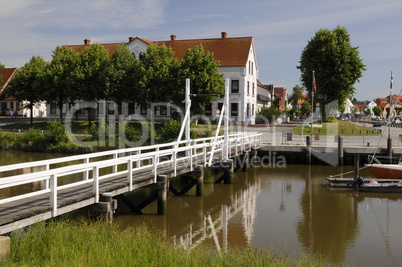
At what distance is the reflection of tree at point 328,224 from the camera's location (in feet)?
40.4

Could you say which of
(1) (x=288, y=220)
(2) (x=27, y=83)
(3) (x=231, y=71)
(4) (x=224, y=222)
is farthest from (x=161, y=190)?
(2) (x=27, y=83)

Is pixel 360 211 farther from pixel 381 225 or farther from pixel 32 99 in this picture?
pixel 32 99

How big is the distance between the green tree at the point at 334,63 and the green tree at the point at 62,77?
96.5ft

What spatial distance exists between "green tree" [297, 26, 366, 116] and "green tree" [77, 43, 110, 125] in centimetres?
2624

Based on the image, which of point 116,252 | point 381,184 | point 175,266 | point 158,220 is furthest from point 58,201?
point 381,184

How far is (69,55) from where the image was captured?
46500 mm

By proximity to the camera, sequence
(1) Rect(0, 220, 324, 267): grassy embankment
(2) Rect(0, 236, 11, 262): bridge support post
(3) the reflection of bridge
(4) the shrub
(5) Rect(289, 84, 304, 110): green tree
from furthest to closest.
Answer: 1. (5) Rect(289, 84, 304, 110): green tree
2. (4) the shrub
3. (3) the reflection of bridge
4. (1) Rect(0, 220, 324, 267): grassy embankment
5. (2) Rect(0, 236, 11, 262): bridge support post

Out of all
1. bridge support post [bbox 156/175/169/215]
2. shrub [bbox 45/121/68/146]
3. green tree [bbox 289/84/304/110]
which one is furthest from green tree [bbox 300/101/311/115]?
bridge support post [bbox 156/175/169/215]

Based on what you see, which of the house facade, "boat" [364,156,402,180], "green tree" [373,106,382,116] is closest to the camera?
"boat" [364,156,402,180]

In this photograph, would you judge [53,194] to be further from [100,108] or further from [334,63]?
[334,63]

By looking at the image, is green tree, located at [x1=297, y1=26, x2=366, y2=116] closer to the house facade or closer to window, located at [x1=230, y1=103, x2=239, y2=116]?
the house facade

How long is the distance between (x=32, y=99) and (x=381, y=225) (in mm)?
45599

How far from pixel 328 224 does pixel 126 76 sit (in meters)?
33.3

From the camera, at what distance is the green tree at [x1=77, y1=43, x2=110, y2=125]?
1719 inches
